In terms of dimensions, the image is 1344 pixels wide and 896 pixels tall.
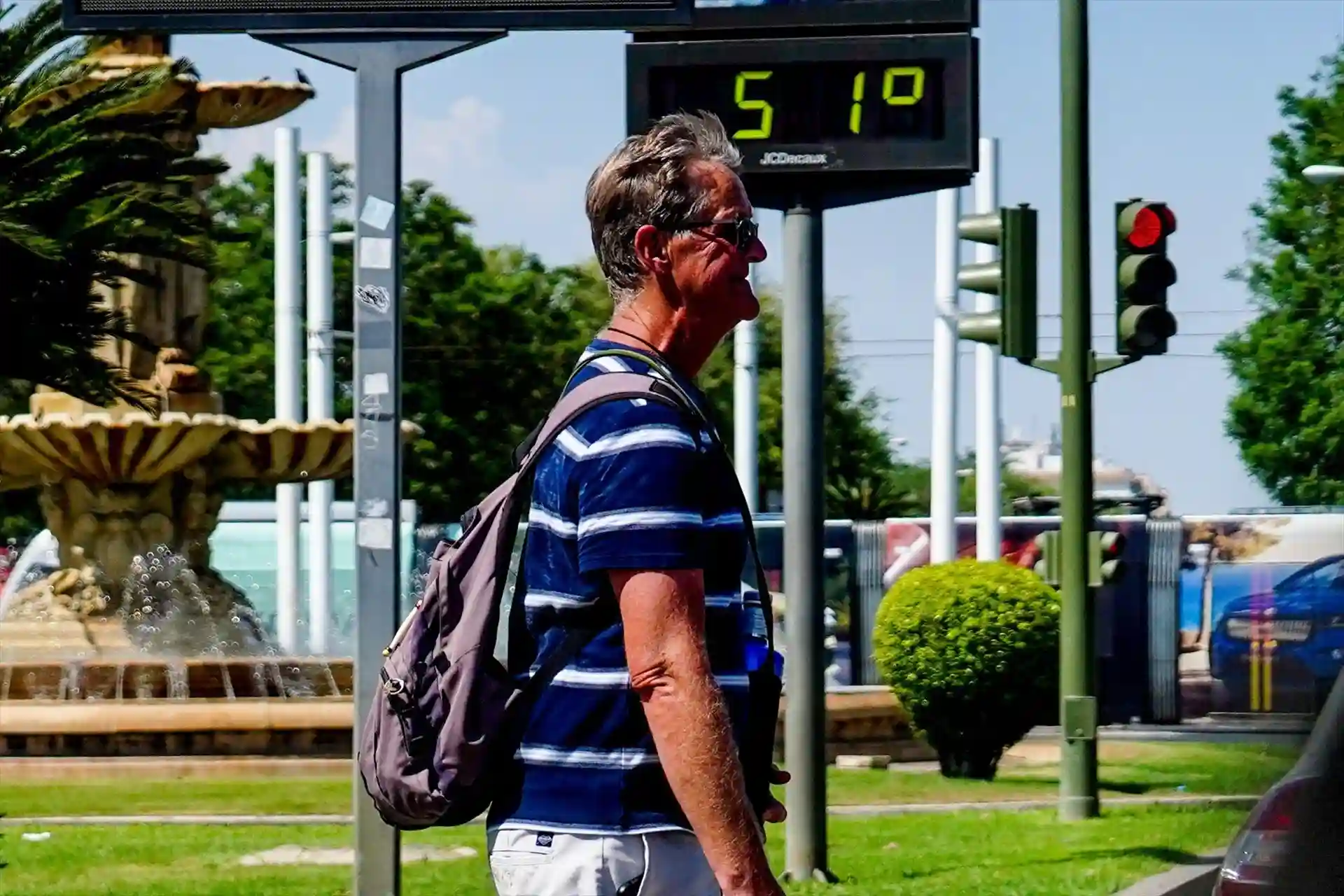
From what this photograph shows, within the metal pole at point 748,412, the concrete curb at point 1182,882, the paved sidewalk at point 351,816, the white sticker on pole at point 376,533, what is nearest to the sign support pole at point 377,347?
the white sticker on pole at point 376,533

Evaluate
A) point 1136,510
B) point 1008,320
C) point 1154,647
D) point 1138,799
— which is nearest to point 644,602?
point 1008,320

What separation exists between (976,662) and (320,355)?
17.9 meters

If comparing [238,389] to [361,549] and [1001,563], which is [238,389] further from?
[361,549]

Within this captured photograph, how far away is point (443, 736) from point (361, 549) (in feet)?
13.9

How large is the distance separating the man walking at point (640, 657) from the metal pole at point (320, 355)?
28.7 metres

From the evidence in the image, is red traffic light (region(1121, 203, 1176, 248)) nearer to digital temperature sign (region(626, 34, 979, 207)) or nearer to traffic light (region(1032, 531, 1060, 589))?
traffic light (region(1032, 531, 1060, 589))

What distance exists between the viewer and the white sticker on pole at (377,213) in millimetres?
7449

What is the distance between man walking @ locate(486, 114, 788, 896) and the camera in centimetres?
307

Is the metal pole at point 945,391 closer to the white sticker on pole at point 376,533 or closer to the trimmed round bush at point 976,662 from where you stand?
the trimmed round bush at point 976,662

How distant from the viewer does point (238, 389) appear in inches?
2365

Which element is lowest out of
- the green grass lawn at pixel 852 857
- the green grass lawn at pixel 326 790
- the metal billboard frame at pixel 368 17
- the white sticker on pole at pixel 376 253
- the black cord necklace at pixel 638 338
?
the green grass lawn at pixel 326 790

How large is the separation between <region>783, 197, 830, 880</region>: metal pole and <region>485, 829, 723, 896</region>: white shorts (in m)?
6.19

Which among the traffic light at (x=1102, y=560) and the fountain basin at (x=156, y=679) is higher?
the traffic light at (x=1102, y=560)

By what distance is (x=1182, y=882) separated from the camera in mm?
9617
